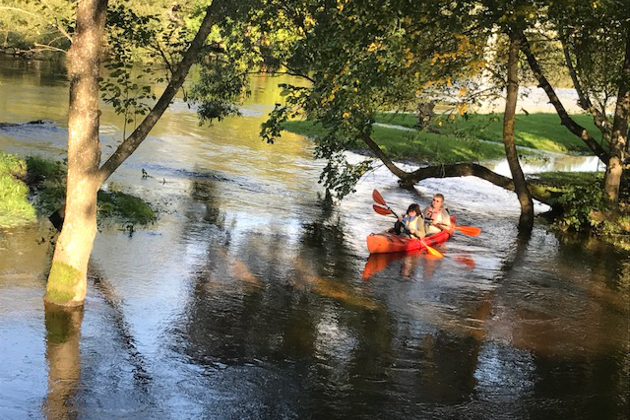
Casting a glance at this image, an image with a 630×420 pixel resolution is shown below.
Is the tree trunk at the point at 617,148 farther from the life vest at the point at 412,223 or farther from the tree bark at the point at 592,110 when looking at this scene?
the life vest at the point at 412,223

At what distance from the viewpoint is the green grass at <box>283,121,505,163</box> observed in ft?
110

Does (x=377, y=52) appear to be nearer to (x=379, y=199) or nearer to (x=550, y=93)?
(x=379, y=199)

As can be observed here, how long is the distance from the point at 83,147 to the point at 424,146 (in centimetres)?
2474

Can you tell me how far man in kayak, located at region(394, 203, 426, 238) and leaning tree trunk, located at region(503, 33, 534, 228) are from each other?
465 centimetres

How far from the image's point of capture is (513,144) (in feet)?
73.4

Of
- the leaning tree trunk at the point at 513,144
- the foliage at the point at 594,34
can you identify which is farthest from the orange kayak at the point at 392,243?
the foliage at the point at 594,34

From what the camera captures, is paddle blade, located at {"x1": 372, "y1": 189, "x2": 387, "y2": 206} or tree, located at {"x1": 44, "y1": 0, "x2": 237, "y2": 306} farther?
paddle blade, located at {"x1": 372, "y1": 189, "x2": 387, "y2": 206}

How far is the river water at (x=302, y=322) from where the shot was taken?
396 inches

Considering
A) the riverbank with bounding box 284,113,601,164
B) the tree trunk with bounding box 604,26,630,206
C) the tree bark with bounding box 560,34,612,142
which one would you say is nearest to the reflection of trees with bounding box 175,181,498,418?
the tree trunk with bounding box 604,26,630,206

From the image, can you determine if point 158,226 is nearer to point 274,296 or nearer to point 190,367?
point 274,296

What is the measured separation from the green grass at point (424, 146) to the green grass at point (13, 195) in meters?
14.7

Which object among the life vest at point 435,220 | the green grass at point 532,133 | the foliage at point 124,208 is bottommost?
the foliage at point 124,208

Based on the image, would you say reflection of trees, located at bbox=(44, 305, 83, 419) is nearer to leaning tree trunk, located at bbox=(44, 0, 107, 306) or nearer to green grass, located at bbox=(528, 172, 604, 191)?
leaning tree trunk, located at bbox=(44, 0, 107, 306)

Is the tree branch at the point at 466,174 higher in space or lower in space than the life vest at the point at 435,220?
higher
